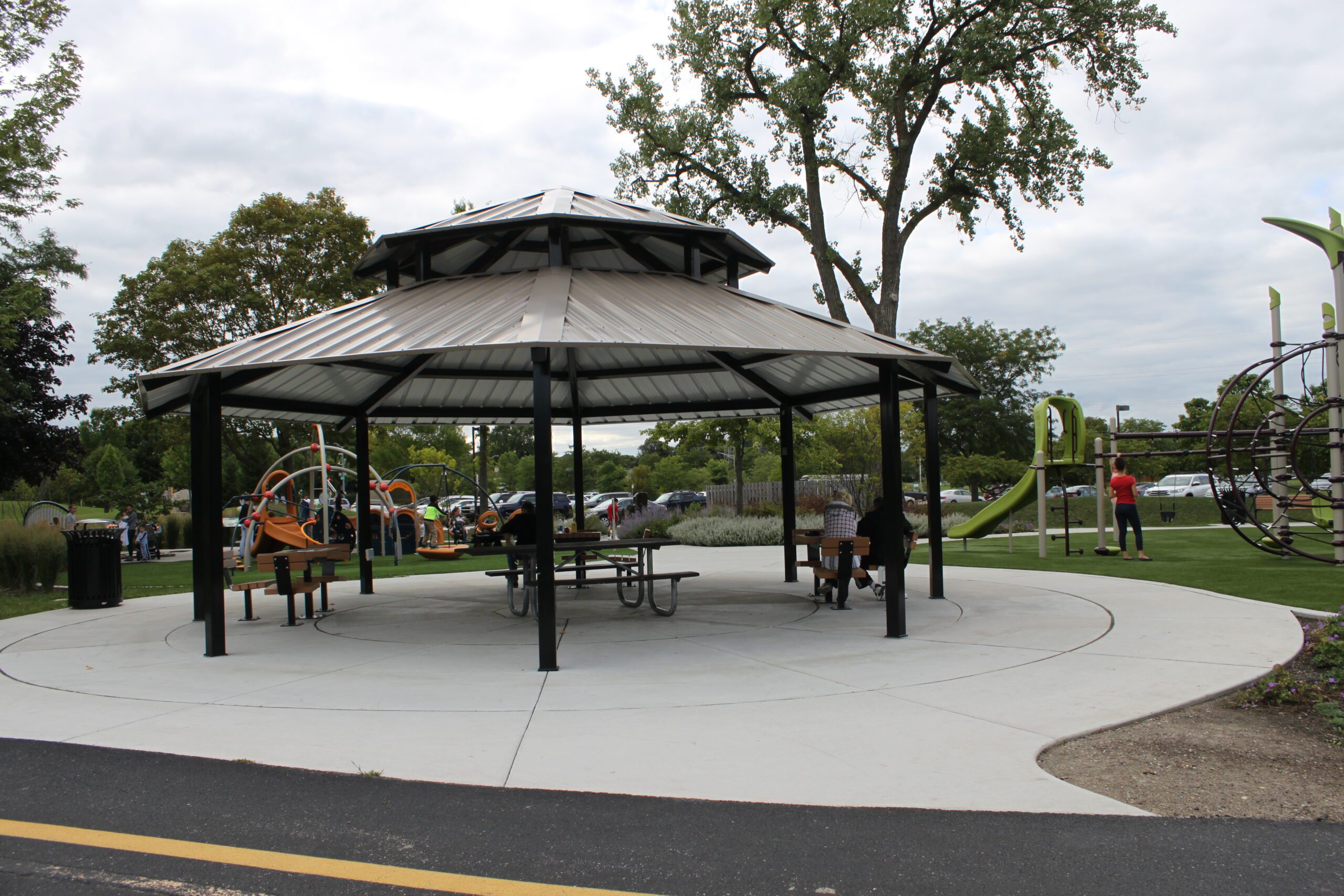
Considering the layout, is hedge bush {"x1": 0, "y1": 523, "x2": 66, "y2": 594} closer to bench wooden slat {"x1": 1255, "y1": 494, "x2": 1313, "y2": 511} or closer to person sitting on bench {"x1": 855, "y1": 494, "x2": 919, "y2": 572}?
person sitting on bench {"x1": 855, "y1": 494, "x2": 919, "y2": 572}

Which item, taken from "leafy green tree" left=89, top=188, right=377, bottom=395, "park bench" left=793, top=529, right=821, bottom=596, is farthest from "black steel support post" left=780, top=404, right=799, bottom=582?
"leafy green tree" left=89, top=188, right=377, bottom=395

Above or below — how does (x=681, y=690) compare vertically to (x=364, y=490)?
below

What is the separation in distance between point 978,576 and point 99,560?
1380 centimetres

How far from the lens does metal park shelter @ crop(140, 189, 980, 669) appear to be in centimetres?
821

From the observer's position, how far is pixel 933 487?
11195 mm

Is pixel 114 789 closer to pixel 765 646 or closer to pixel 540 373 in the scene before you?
pixel 540 373

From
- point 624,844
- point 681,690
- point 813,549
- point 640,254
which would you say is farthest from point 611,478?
point 624,844

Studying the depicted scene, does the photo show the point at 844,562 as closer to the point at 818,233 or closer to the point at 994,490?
the point at 818,233

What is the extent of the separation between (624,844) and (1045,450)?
1818cm

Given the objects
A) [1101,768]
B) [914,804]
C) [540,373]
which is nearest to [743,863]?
[914,804]

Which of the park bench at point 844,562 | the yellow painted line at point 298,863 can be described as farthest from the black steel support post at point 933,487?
the yellow painted line at point 298,863

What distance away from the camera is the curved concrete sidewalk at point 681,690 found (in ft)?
16.4

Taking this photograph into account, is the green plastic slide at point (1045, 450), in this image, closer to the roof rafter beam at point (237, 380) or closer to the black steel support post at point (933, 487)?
the black steel support post at point (933, 487)

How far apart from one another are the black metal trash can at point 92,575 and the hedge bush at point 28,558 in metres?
3.54
